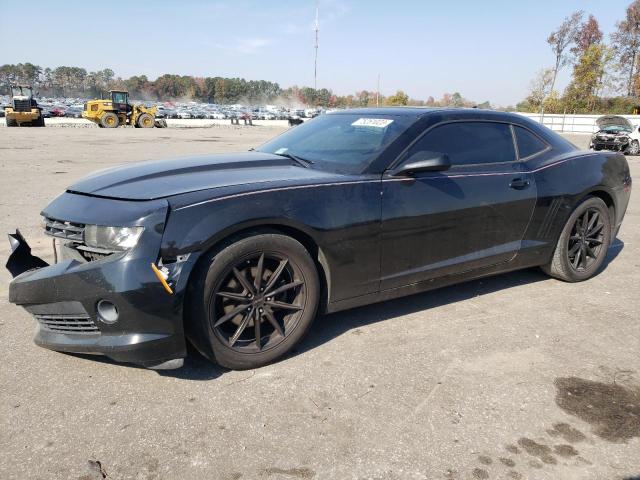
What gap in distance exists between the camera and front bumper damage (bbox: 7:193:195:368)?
8.31 feet

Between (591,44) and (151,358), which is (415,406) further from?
(591,44)

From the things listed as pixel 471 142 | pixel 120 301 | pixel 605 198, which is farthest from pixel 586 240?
pixel 120 301

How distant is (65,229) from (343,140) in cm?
195

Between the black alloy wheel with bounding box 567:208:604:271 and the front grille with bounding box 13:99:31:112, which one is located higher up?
the front grille with bounding box 13:99:31:112

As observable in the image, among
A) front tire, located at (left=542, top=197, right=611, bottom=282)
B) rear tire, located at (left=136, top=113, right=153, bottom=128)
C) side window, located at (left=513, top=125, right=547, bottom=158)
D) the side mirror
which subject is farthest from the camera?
rear tire, located at (left=136, top=113, right=153, bottom=128)

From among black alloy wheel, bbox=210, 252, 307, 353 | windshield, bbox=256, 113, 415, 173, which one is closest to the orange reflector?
black alloy wheel, bbox=210, 252, 307, 353

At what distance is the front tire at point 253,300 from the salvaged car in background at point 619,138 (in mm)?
20767

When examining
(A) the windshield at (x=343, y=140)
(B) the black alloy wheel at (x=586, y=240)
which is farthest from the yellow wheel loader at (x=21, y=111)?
(B) the black alloy wheel at (x=586, y=240)

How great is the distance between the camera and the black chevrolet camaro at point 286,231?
260 centimetres

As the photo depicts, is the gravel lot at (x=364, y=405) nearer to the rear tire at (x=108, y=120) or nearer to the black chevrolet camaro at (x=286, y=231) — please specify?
the black chevrolet camaro at (x=286, y=231)

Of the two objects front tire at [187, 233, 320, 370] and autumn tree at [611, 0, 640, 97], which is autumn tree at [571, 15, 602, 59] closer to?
autumn tree at [611, 0, 640, 97]

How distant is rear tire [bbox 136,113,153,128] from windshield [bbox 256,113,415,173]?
32567mm

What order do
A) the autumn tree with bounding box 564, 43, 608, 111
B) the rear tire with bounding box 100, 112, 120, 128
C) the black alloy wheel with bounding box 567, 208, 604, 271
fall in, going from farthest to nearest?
the autumn tree with bounding box 564, 43, 608, 111, the rear tire with bounding box 100, 112, 120, 128, the black alloy wheel with bounding box 567, 208, 604, 271

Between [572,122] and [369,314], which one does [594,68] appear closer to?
[572,122]
